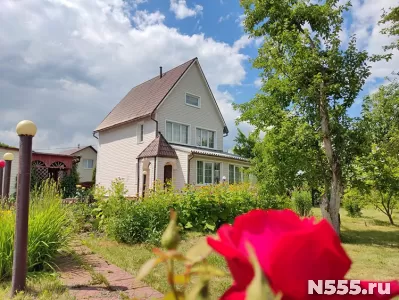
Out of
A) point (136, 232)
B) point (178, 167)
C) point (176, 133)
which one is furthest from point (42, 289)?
point (176, 133)

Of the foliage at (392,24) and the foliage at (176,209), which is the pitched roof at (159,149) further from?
the foliage at (392,24)

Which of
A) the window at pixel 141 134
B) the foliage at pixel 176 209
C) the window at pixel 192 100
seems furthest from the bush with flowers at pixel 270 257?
the window at pixel 192 100

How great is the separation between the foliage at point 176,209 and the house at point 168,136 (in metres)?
7.37

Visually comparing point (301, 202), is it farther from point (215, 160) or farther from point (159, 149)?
point (159, 149)

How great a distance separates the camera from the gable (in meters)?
19.2

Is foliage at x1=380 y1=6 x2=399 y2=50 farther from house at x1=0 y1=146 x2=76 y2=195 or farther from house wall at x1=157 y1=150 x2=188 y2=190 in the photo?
house at x1=0 y1=146 x2=76 y2=195

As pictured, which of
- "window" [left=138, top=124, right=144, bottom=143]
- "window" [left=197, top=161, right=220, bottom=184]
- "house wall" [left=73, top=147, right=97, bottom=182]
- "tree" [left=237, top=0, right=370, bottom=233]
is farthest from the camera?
"house wall" [left=73, top=147, right=97, bottom=182]

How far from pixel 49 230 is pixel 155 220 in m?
3.05

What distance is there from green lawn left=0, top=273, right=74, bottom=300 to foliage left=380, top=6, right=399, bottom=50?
553 inches

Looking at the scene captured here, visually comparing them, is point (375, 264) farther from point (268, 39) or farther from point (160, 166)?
point (160, 166)

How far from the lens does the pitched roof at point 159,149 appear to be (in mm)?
16875

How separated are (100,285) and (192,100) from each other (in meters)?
17.6

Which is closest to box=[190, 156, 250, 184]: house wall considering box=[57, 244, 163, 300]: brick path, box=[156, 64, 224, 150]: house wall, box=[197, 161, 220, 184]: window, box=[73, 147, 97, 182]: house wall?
box=[197, 161, 220, 184]: window

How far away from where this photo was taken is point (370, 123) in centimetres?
877
